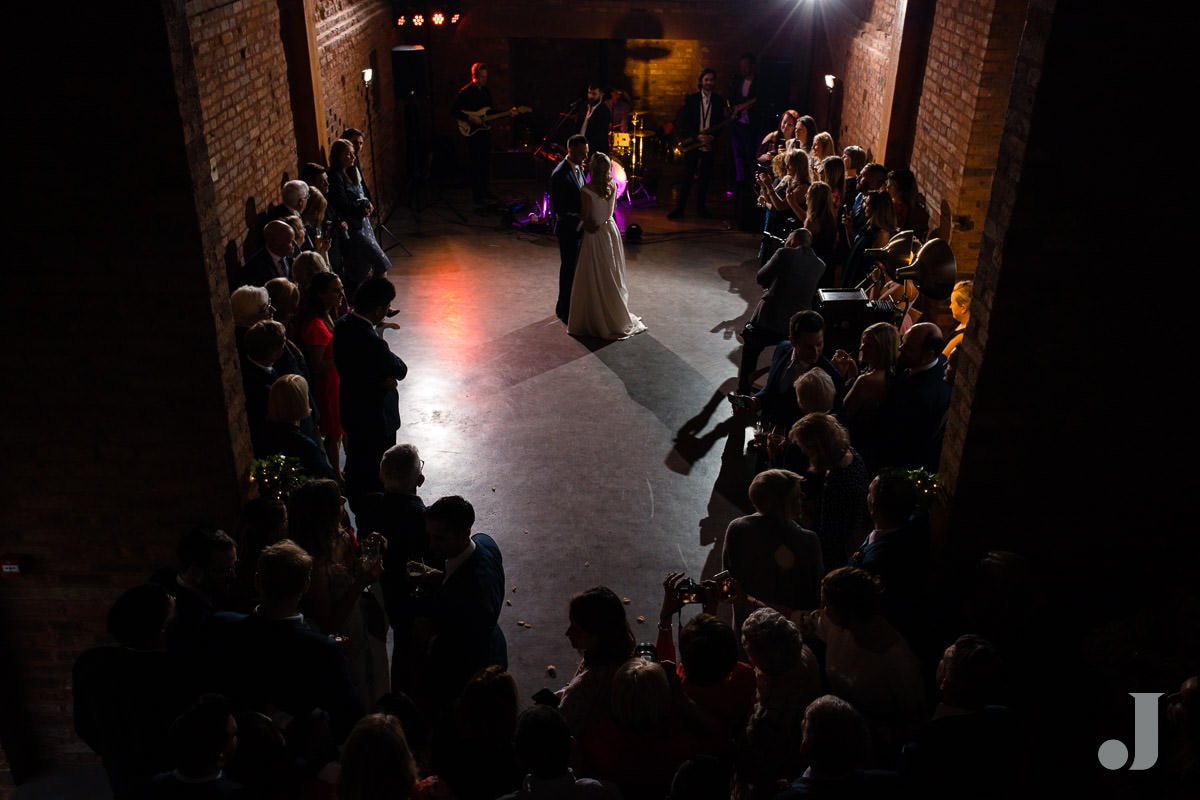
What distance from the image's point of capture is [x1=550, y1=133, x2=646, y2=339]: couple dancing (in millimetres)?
8461

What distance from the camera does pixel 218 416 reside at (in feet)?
14.3

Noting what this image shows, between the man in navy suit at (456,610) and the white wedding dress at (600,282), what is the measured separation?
201 inches

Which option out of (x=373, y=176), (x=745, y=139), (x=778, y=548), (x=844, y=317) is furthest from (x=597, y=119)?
(x=778, y=548)

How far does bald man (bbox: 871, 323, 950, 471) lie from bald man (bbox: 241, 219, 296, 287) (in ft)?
13.1

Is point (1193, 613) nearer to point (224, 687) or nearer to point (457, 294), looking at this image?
point (224, 687)

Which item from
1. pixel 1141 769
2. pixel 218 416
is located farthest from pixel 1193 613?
pixel 218 416

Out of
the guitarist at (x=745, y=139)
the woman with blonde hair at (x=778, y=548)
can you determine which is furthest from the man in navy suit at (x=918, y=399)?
the guitarist at (x=745, y=139)

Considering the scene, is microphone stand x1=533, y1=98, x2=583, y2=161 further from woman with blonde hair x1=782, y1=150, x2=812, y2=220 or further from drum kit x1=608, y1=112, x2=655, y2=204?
woman with blonde hair x1=782, y1=150, x2=812, y2=220

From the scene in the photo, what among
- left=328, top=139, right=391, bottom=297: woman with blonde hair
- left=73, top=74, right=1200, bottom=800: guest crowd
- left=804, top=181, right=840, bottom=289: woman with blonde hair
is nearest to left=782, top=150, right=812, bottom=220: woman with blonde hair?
left=804, top=181, right=840, bottom=289: woman with blonde hair

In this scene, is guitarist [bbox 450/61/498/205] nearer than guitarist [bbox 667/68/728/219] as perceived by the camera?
No

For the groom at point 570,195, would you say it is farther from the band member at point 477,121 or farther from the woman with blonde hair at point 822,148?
the band member at point 477,121

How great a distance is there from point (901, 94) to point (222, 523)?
7.02 m

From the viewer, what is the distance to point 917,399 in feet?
15.9

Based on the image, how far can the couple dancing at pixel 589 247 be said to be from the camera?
8.46m
